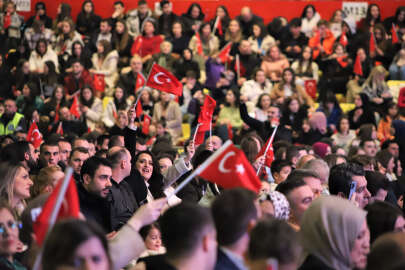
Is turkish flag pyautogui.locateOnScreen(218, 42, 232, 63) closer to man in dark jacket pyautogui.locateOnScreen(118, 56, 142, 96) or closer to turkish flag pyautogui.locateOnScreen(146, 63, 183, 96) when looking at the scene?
man in dark jacket pyautogui.locateOnScreen(118, 56, 142, 96)

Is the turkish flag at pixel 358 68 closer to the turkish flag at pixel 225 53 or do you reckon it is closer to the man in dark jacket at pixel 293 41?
the man in dark jacket at pixel 293 41

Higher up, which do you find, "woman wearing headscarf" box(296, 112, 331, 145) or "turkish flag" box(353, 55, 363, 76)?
"turkish flag" box(353, 55, 363, 76)

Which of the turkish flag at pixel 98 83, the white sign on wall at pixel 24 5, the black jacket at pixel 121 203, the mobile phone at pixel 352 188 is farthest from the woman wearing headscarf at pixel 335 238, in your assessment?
the white sign on wall at pixel 24 5

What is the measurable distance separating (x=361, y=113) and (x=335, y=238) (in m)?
11.2

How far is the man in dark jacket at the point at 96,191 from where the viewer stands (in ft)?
21.0

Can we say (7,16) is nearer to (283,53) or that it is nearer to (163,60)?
(163,60)

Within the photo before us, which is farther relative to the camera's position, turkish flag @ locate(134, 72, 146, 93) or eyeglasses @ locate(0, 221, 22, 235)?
turkish flag @ locate(134, 72, 146, 93)

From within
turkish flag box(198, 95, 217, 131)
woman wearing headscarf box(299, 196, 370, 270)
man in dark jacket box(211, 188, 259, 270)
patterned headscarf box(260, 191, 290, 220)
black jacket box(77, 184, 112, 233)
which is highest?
man in dark jacket box(211, 188, 259, 270)

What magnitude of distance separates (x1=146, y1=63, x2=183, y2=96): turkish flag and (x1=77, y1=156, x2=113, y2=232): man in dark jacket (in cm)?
283

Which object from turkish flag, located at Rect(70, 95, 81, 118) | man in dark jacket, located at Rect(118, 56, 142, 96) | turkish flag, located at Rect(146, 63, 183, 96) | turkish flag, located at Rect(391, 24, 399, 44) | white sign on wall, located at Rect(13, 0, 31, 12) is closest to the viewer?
turkish flag, located at Rect(146, 63, 183, 96)

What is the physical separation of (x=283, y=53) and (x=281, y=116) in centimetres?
362

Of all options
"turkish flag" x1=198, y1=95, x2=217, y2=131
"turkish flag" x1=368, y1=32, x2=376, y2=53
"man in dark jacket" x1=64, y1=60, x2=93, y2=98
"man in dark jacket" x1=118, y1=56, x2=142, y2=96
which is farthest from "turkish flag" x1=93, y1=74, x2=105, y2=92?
"turkish flag" x1=198, y1=95, x2=217, y2=131

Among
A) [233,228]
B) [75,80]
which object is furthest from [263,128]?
[233,228]

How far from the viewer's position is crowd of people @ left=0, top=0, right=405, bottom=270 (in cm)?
418
